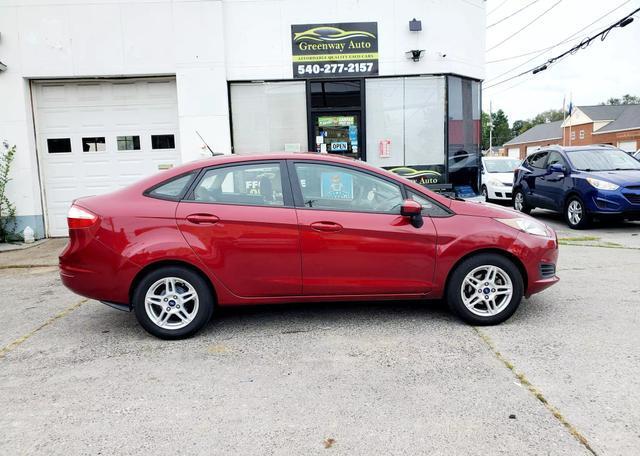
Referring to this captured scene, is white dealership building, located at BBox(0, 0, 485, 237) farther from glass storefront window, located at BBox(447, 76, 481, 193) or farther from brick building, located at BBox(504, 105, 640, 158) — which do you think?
brick building, located at BBox(504, 105, 640, 158)

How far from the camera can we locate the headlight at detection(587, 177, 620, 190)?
9180mm

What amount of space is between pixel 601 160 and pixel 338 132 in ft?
18.1

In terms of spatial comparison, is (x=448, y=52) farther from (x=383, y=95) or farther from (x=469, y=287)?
(x=469, y=287)

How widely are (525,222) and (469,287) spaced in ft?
2.60

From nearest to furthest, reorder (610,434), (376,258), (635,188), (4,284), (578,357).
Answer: (610,434) → (578,357) → (376,258) → (4,284) → (635,188)

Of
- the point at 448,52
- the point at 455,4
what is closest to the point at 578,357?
the point at 448,52

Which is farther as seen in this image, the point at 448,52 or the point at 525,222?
the point at 448,52

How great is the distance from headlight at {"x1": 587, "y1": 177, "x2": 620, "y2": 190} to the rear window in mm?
8120

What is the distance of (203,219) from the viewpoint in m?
4.13

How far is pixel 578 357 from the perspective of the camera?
12.0 ft

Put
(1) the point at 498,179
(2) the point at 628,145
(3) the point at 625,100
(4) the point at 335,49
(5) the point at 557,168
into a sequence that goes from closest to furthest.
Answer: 1. (4) the point at 335,49
2. (5) the point at 557,168
3. (1) the point at 498,179
4. (2) the point at 628,145
5. (3) the point at 625,100

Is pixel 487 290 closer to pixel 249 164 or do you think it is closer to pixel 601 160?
pixel 249 164

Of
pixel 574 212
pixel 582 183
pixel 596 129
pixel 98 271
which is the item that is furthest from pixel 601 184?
pixel 596 129

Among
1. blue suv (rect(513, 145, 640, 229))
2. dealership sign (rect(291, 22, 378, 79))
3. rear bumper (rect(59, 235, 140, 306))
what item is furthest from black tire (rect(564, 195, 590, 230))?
rear bumper (rect(59, 235, 140, 306))
